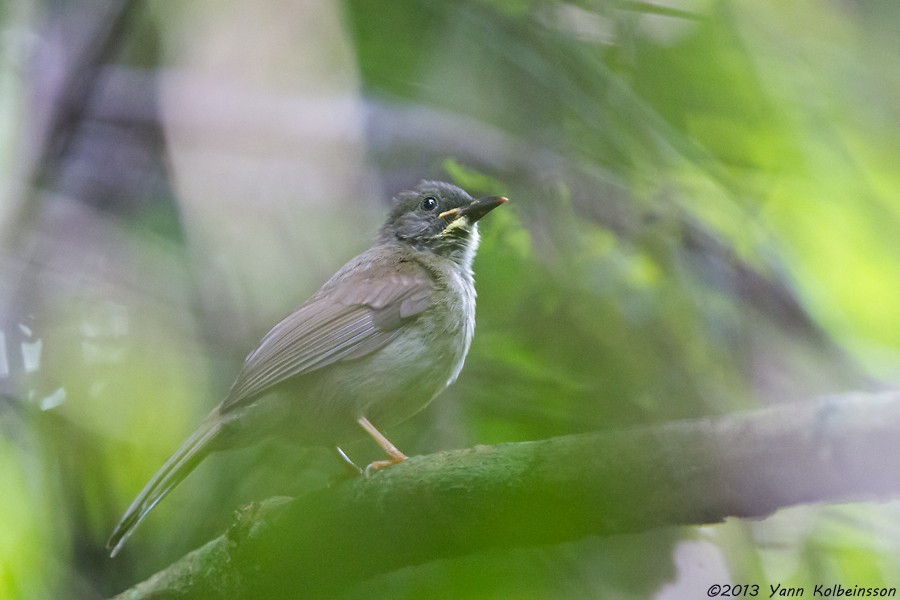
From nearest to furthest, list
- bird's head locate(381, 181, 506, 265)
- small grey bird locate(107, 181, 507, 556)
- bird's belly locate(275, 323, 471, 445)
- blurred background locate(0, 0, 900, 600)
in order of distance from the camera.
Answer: small grey bird locate(107, 181, 507, 556) → bird's belly locate(275, 323, 471, 445) → blurred background locate(0, 0, 900, 600) → bird's head locate(381, 181, 506, 265)

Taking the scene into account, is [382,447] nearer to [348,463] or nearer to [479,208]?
[348,463]

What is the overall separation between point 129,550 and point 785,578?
135 inches

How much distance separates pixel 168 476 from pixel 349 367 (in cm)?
88

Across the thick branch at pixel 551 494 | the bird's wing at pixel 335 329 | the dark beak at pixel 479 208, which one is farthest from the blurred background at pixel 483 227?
the bird's wing at pixel 335 329

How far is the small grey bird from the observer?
12.7 feet

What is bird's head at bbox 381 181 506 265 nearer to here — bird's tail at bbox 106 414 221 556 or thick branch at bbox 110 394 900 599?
bird's tail at bbox 106 414 221 556

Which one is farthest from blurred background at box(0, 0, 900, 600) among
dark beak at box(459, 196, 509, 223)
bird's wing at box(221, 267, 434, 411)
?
bird's wing at box(221, 267, 434, 411)

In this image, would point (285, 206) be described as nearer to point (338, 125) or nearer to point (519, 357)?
point (338, 125)

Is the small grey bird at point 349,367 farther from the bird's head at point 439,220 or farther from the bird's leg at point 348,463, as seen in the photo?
the bird's head at point 439,220

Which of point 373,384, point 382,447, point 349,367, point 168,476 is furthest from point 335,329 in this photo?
point 168,476

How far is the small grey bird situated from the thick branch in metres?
0.55

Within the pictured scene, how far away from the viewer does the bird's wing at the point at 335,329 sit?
Answer: 3908mm

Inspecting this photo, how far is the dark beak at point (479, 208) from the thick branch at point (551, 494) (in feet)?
5.67

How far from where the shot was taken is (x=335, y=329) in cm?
413
